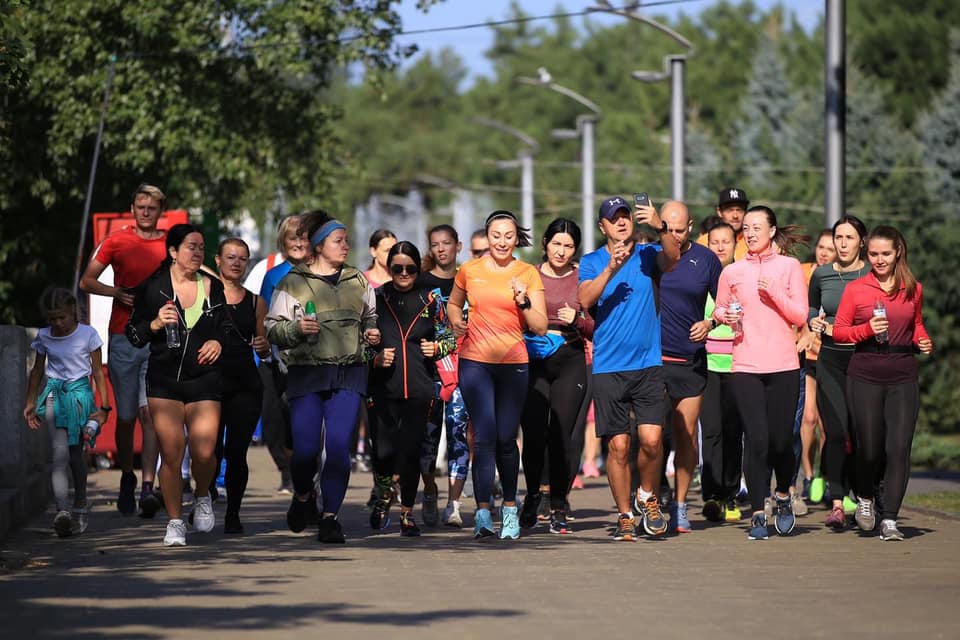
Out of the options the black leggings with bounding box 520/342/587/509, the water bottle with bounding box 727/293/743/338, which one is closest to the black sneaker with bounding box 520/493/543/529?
the black leggings with bounding box 520/342/587/509

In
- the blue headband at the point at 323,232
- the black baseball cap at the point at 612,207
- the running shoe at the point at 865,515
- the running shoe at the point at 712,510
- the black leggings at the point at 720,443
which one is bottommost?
the running shoe at the point at 712,510

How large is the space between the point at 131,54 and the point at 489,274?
16.7 metres

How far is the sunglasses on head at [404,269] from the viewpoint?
1264 cm

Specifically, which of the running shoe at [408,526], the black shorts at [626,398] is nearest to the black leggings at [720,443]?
the black shorts at [626,398]

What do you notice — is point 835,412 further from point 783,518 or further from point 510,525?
point 510,525

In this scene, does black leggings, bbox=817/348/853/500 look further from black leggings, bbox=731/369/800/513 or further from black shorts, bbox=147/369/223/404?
black shorts, bbox=147/369/223/404

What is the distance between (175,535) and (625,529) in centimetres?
275

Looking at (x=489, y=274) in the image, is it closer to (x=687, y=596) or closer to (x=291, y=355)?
(x=291, y=355)

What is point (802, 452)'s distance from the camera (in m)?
15.0

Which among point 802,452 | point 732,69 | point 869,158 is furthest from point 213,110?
point 732,69

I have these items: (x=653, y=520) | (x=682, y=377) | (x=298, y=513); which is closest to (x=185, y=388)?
(x=298, y=513)

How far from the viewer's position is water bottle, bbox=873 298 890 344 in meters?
12.0

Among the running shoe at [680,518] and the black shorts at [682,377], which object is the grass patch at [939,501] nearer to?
the running shoe at [680,518]

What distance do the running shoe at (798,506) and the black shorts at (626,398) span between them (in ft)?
8.15
